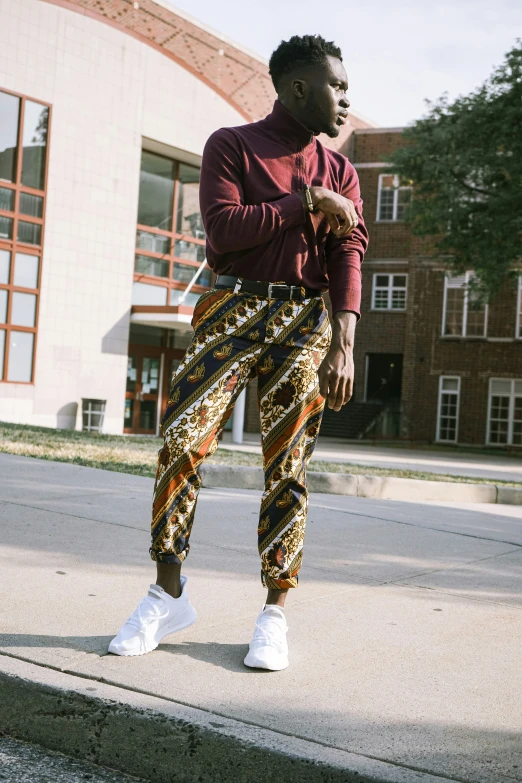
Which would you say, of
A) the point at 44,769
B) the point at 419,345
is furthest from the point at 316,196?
the point at 419,345

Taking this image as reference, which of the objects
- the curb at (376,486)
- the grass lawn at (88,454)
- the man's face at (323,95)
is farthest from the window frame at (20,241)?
the man's face at (323,95)

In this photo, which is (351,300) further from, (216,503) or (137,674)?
(216,503)

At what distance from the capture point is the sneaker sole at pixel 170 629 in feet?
9.37

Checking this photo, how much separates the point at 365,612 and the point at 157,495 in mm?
1245

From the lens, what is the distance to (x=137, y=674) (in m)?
2.68

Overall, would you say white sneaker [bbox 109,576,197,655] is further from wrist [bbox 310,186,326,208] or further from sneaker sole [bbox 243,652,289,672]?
wrist [bbox 310,186,326,208]

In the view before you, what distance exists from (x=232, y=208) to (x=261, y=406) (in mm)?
686

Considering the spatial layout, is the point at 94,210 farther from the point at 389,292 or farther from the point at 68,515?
the point at 68,515

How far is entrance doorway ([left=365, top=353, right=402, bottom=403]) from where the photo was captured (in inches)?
1351

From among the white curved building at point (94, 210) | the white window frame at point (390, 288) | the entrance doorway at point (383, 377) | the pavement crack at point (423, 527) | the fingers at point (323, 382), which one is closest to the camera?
the fingers at point (323, 382)

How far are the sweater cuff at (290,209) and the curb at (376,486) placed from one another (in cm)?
484

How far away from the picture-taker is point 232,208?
9.90ft

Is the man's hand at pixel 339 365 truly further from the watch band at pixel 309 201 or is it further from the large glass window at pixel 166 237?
the large glass window at pixel 166 237

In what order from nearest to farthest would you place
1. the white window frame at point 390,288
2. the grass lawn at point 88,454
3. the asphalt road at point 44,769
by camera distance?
the asphalt road at point 44,769, the grass lawn at point 88,454, the white window frame at point 390,288
